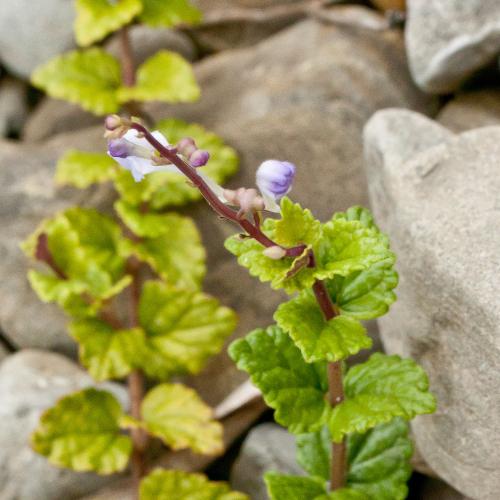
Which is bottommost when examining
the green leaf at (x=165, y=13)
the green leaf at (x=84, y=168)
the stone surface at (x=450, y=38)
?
the green leaf at (x=84, y=168)

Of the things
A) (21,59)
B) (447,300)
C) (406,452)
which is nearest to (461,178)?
(447,300)

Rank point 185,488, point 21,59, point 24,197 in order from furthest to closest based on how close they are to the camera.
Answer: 1. point 21,59
2. point 24,197
3. point 185,488

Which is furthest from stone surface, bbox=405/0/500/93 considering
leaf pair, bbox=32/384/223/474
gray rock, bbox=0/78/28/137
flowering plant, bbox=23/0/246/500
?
gray rock, bbox=0/78/28/137

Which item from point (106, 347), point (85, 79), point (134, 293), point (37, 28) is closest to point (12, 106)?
point (37, 28)

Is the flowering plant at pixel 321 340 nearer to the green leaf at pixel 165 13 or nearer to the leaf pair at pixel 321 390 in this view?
the leaf pair at pixel 321 390

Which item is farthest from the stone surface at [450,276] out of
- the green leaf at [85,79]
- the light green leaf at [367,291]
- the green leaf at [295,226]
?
the green leaf at [85,79]

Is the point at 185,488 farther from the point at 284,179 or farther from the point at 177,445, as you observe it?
the point at 284,179
